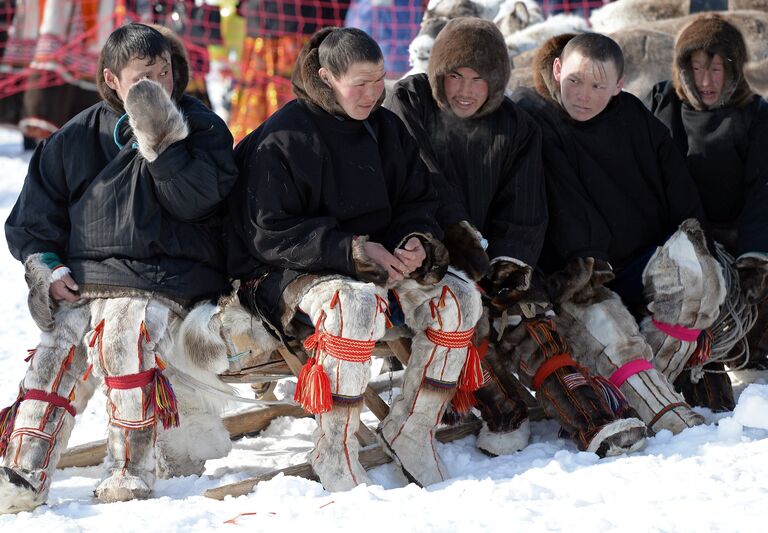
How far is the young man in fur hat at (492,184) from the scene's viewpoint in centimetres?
323

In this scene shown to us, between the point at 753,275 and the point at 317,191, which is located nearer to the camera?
the point at 317,191

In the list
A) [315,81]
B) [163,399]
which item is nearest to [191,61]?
[315,81]

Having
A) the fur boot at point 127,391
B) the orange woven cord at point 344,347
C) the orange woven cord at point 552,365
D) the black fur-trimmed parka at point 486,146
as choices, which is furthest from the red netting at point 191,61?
the orange woven cord at point 344,347

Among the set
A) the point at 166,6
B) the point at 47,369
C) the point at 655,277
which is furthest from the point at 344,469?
the point at 166,6

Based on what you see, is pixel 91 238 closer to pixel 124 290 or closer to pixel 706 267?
pixel 124 290

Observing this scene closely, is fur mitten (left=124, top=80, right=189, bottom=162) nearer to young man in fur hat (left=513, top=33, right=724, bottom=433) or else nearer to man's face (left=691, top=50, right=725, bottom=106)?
young man in fur hat (left=513, top=33, right=724, bottom=433)

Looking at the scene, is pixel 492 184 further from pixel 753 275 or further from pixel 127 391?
pixel 127 391

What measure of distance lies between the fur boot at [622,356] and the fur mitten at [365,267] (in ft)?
2.80

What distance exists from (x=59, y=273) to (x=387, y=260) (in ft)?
3.13

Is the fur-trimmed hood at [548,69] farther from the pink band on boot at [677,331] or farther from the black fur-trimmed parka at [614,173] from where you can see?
the pink band on boot at [677,331]

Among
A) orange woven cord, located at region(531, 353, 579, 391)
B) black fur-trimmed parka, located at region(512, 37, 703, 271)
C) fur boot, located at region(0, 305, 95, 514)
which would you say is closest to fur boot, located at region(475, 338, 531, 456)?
orange woven cord, located at region(531, 353, 579, 391)

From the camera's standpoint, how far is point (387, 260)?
293cm

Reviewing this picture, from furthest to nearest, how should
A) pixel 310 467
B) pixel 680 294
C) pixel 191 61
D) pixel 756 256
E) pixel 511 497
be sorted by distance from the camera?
pixel 191 61 < pixel 756 256 < pixel 680 294 < pixel 310 467 < pixel 511 497

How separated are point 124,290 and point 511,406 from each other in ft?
4.23
